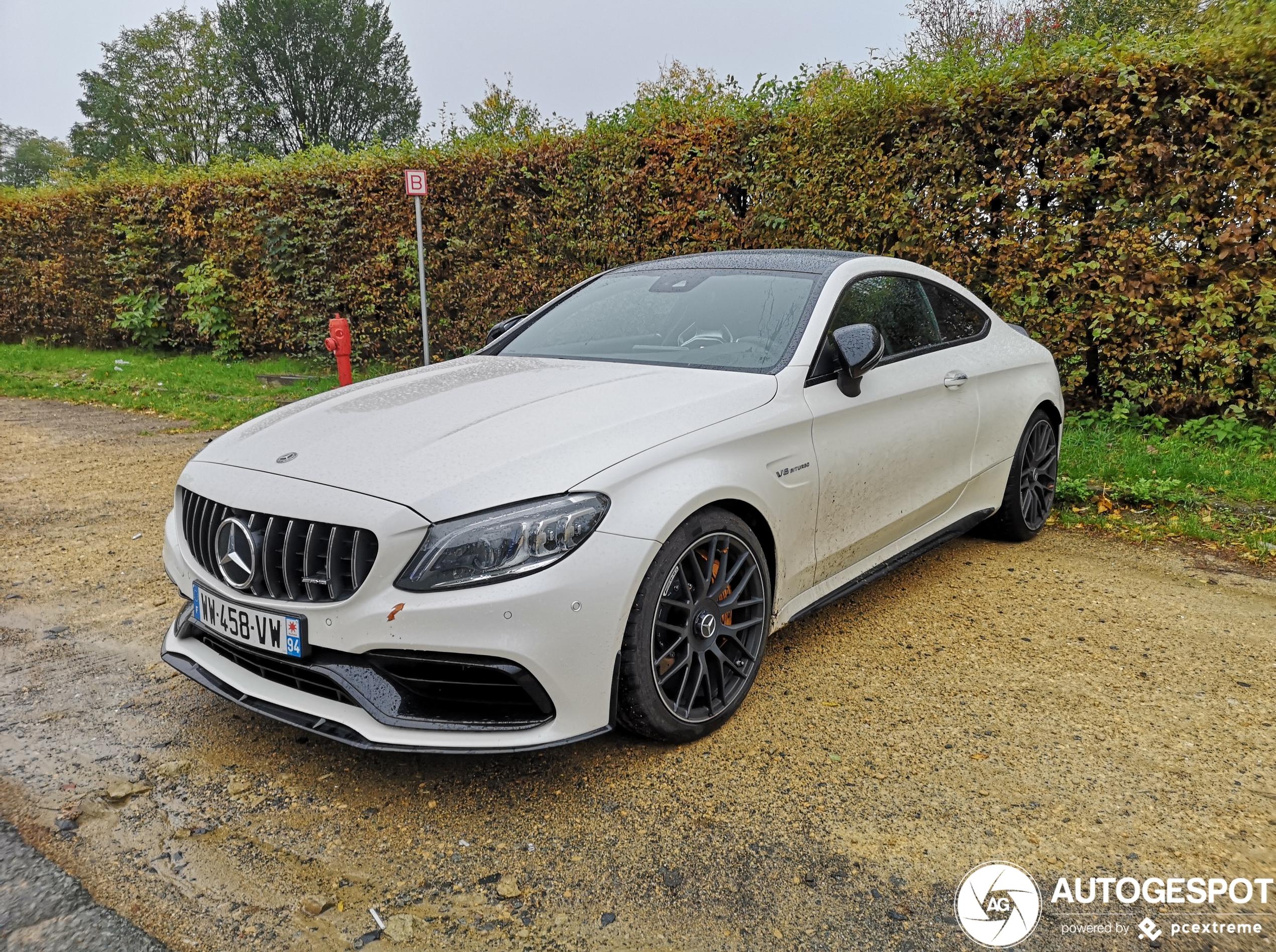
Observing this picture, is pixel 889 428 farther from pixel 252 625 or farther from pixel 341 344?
pixel 341 344

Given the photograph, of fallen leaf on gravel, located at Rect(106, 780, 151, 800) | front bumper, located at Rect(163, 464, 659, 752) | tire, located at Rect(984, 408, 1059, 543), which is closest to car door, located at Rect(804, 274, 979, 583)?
tire, located at Rect(984, 408, 1059, 543)

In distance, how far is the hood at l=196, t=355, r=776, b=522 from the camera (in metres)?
2.46

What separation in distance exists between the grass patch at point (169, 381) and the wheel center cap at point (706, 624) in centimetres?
703

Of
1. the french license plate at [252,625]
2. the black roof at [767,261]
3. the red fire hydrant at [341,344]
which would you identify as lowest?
the french license plate at [252,625]

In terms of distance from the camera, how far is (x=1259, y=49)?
19.6ft

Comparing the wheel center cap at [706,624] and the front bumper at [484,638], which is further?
the wheel center cap at [706,624]

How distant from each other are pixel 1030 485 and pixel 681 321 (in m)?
2.28

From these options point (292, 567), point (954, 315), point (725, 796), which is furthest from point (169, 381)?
point (725, 796)

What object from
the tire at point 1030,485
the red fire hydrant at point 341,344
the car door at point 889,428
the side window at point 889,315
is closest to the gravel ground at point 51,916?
the car door at point 889,428

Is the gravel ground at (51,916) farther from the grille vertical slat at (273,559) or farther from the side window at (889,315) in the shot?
the side window at (889,315)

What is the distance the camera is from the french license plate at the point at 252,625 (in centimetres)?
243

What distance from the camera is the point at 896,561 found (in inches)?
147

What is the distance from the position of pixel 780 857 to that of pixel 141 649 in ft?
8.66

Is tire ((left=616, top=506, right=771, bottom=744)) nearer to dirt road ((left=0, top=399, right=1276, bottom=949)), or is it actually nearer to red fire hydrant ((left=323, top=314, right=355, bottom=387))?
dirt road ((left=0, top=399, right=1276, bottom=949))
